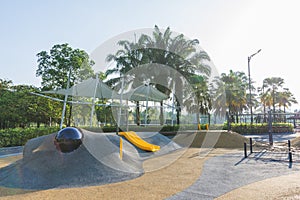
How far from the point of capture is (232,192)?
6.08 metres

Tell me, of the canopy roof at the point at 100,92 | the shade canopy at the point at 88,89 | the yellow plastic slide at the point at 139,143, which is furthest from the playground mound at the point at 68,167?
the shade canopy at the point at 88,89

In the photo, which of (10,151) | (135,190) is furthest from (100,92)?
(135,190)

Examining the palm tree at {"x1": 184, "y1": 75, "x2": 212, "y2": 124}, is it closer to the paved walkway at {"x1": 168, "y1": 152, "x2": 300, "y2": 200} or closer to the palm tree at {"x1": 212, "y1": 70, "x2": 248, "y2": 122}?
the palm tree at {"x1": 212, "y1": 70, "x2": 248, "y2": 122}

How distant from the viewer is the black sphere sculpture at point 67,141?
8.29 m

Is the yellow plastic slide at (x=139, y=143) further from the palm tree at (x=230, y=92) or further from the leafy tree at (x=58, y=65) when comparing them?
the palm tree at (x=230, y=92)

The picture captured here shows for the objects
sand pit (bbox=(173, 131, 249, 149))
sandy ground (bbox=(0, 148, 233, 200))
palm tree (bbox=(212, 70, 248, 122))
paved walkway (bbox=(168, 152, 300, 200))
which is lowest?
sandy ground (bbox=(0, 148, 233, 200))

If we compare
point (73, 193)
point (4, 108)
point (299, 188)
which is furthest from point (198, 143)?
point (4, 108)

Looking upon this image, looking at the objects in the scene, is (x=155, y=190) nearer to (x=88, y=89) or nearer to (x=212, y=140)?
(x=212, y=140)

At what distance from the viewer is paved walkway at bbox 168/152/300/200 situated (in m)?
6.07

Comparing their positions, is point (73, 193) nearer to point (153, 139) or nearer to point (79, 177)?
point (79, 177)

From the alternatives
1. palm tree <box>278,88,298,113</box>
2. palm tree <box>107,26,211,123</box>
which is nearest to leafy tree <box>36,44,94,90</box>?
palm tree <box>107,26,211,123</box>

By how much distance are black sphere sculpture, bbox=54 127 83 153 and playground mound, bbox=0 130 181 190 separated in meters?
0.16

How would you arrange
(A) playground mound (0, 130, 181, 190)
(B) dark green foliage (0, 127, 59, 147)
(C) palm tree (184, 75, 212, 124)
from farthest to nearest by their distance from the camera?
1. (C) palm tree (184, 75, 212, 124)
2. (B) dark green foliage (0, 127, 59, 147)
3. (A) playground mound (0, 130, 181, 190)

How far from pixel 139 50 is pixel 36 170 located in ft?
73.1
